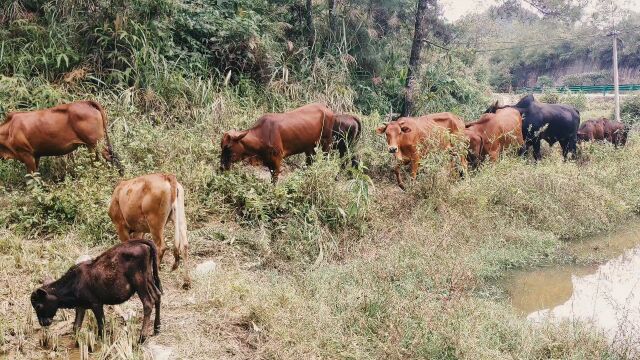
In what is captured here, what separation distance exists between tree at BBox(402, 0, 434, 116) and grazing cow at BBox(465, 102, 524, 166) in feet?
6.58

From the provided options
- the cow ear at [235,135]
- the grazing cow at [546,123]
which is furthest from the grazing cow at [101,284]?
the grazing cow at [546,123]

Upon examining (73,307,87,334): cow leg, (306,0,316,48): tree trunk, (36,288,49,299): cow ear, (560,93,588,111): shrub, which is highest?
(306,0,316,48): tree trunk

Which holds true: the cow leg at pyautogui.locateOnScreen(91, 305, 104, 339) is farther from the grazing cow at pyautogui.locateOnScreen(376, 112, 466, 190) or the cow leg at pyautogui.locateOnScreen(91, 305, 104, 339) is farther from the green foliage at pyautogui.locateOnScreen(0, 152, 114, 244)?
the grazing cow at pyautogui.locateOnScreen(376, 112, 466, 190)

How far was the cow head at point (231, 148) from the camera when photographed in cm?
721

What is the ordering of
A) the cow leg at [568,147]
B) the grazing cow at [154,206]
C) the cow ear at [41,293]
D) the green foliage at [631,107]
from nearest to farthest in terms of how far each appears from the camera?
the cow ear at [41,293] → the grazing cow at [154,206] → the cow leg at [568,147] → the green foliage at [631,107]

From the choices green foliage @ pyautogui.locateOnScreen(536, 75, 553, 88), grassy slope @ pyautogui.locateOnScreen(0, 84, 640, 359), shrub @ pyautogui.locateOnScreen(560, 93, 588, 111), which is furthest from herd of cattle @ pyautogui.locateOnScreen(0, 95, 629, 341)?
green foliage @ pyautogui.locateOnScreen(536, 75, 553, 88)

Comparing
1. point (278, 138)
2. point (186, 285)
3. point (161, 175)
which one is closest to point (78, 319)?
point (186, 285)

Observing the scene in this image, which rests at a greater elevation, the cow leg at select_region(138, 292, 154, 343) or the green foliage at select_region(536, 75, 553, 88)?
the cow leg at select_region(138, 292, 154, 343)

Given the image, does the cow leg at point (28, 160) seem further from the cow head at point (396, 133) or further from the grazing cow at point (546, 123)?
the grazing cow at point (546, 123)

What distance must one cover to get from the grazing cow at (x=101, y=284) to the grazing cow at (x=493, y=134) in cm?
641

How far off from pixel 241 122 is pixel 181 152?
161 cm

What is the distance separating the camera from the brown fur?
9.52 m

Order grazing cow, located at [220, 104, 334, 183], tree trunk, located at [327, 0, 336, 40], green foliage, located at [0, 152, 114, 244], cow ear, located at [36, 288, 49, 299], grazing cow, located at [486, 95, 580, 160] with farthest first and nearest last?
tree trunk, located at [327, 0, 336, 40]
grazing cow, located at [486, 95, 580, 160]
grazing cow, located at [220, 104, 334, 183]
green foliage, located at [0, 152, 114, 244]
cow ear, located at [36, 288, 49, 299]

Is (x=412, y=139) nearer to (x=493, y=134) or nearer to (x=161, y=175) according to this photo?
(x=493, y=134)
